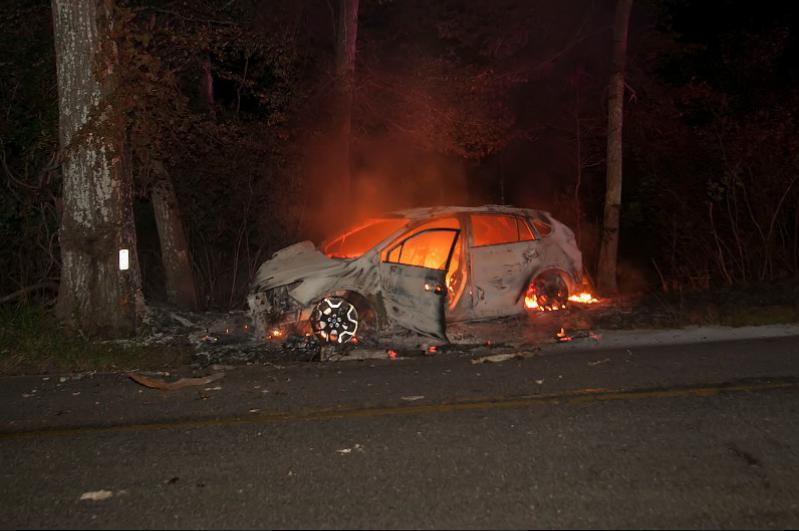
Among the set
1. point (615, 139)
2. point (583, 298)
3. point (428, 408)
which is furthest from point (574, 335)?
point (615, 139)

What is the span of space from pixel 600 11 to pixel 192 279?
13.2 m

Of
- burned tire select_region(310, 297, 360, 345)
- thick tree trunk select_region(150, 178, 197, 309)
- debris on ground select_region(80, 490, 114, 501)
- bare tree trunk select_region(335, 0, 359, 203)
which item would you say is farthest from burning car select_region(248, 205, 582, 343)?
bare tree trunk select_region(335, 0, 359, 203)

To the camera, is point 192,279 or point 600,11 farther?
point 600,11

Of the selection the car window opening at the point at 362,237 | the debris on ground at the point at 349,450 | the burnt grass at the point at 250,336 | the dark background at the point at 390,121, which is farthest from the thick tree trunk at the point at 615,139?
the debris on ground at the point at 349,450

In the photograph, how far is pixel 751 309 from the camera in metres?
10.4

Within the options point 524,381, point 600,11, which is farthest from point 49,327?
point 600,11

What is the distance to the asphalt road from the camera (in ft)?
13.2

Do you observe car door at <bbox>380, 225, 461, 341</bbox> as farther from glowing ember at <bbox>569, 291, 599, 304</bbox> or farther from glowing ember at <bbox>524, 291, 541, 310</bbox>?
glowing ember at <bbox>569, 291, 599, 304</bbox>

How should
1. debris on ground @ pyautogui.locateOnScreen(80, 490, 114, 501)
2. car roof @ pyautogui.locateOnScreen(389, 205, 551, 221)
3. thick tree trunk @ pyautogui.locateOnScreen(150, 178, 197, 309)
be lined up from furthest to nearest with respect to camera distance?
thick tree trunk @ pyautogui.locateOnScreen(150, 178, 197, 309) → car roof @ pyautogui.locateOnScreen(389, 205, 551, 221) → debris on ground @ pyautogui.locateOnScreen(80, 490, 114, 501)

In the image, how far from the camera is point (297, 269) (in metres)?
9.03

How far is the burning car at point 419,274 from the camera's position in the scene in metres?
8.76

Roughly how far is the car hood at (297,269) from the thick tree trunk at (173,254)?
4.28 metres

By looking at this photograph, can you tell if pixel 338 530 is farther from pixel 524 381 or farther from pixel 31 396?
pixel 31 396

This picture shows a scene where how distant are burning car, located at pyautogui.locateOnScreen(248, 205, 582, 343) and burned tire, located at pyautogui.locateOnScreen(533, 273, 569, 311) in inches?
0.5
